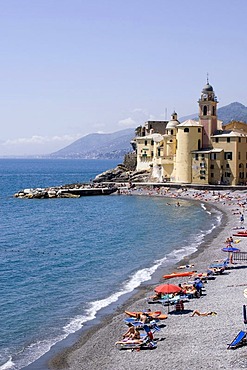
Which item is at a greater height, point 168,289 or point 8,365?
point 168,289

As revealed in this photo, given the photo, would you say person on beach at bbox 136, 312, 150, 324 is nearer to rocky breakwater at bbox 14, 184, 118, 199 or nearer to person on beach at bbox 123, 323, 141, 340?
person on beach at bbox 123, 323, 141, 340

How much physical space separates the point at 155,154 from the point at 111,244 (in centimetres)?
5301

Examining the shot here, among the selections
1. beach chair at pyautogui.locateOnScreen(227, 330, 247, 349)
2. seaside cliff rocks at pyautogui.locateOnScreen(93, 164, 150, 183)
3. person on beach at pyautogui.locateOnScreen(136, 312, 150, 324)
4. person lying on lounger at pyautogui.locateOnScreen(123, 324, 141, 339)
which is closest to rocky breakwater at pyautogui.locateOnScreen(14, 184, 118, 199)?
seaside cliff rocks at pyautogui.locateOnScreen(93, 164, 150, 183)

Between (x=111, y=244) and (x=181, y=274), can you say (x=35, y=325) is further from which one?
(x=111, y=244)

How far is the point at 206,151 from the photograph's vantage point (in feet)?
291

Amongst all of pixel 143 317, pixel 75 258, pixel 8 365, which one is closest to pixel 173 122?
pixel 75 258

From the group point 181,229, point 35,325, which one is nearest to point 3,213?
point 181,229

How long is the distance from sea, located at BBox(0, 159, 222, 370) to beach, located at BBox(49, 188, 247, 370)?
4.22 ft

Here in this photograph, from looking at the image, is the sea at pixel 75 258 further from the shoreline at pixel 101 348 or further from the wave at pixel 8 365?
the shoreline at pixel 101 348

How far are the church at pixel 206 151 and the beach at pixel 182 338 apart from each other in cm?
5533

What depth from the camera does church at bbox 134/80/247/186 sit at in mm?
88125

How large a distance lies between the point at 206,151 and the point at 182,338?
222 ft

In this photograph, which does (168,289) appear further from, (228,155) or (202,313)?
(228,155)

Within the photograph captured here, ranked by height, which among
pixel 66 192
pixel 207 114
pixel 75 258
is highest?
pixel 207 114
